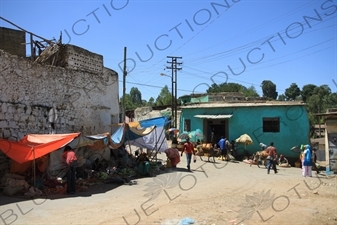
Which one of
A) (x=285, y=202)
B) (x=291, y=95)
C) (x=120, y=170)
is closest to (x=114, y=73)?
(x=120, y=170)

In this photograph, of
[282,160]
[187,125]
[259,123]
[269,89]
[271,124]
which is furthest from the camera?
[269,89]

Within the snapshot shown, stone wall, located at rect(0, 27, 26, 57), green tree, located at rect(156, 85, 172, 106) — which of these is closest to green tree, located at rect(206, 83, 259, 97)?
green tree, located at rect(156, 85, 172, 106)

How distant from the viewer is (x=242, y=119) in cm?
2128

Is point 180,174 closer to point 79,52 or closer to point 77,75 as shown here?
point 77,75

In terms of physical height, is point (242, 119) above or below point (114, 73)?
below

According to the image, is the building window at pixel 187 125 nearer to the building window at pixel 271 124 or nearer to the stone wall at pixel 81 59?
the building window at pixel 271 124

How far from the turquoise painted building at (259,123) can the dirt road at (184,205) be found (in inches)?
330

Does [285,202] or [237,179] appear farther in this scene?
[237,179]

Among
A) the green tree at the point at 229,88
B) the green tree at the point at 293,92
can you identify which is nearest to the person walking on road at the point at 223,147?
the green tree at the point at 229,88

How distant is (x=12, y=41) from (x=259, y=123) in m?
15.8

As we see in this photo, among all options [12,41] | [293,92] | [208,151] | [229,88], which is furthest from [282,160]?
[293,92]

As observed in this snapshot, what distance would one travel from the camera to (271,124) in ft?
67.1

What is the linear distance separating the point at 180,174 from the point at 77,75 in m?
6.26

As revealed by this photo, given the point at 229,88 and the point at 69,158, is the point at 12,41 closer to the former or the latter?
the point at 69,158
